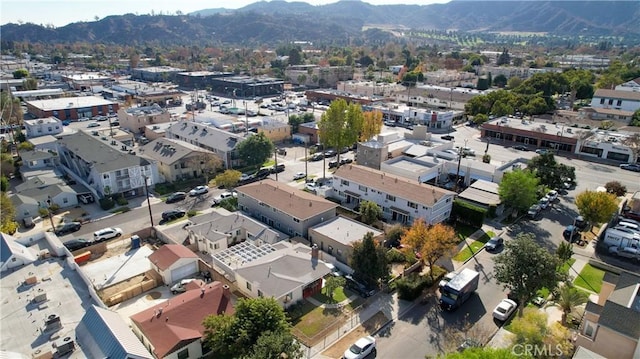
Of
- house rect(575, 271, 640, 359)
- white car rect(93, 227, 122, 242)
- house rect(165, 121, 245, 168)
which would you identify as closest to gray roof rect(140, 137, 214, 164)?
house rect(165, 121, 245, 168)

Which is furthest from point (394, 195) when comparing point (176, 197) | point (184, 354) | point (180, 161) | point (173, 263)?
point (180, 161)

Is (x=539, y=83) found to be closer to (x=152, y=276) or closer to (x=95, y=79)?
→ (x=152, y=276)

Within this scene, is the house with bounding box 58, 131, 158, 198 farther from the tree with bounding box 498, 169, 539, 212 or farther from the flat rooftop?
the tree with bounding box 498, 169, 539, 212

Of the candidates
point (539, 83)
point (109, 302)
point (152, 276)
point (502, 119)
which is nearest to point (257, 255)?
point (152, 276)

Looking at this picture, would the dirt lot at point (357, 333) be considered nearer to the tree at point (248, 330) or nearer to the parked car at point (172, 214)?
the tree at point (248, 330)

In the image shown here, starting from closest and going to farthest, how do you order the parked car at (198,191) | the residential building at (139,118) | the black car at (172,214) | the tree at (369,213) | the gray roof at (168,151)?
1. the tree at (369,213)
2. the black car at (172,214)
3. the parked car at (198,191)
4. the gray roof at (168,151)
5. the residential building at (139,118)

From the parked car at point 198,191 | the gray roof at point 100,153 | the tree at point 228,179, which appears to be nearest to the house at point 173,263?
the tree at point 228,179

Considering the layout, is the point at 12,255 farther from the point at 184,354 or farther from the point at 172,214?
the point at 184,354
